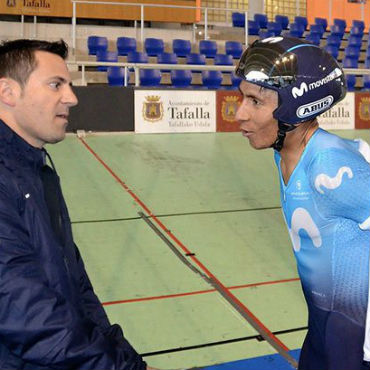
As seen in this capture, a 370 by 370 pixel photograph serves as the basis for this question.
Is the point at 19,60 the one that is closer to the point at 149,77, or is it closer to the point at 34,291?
the point at 34,291

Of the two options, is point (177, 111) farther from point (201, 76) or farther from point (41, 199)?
point (41, 199)

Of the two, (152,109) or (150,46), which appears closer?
(152,109)

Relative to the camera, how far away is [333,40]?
19.3m

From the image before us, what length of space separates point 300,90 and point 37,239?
1.09m

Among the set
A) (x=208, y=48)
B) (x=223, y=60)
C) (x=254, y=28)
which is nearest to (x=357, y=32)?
(x=254, y=28)

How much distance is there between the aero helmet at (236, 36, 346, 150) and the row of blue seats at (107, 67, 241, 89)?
37.0 ft

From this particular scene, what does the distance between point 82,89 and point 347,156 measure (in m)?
9.25

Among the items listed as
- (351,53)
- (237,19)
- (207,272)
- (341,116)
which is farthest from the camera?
(237,19)

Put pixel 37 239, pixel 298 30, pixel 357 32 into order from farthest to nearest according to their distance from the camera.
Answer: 1. pixel 357 32
2. pixel 298 30
3. pixel 37 239

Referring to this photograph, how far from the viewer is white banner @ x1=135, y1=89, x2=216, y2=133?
432 inches

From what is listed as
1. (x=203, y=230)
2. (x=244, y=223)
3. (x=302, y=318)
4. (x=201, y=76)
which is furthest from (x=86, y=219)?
(x=201, y=76)

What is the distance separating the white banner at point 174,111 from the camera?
11.0 m

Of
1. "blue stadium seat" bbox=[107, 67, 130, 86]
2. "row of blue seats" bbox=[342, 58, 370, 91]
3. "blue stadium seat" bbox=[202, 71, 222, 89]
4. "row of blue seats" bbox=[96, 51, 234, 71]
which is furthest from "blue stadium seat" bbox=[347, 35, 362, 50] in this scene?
"blue stadium seat" bbox=[107, 67, 130, 86]

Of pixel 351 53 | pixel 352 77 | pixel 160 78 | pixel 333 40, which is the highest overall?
pixel 333 40
